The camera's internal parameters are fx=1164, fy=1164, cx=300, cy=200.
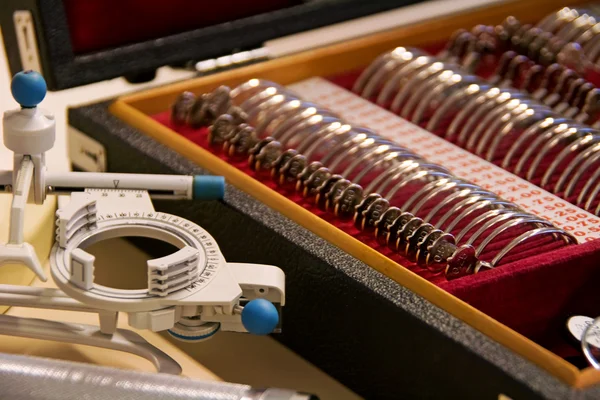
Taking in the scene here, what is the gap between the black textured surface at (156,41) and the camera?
3.90 feet

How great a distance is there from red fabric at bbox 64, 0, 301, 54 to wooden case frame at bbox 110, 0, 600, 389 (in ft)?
0.23

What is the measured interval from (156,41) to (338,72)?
9.2 inches

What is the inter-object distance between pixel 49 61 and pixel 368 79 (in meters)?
0.39

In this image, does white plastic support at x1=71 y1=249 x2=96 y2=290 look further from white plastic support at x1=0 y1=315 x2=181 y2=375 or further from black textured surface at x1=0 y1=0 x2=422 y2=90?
black textured surface at x1=0 y1=0 x2=422 y2=90

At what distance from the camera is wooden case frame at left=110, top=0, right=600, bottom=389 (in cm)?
86

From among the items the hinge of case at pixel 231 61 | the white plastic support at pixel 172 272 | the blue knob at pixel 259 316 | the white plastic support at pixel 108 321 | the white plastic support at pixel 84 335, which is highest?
the white plastic support at pixel 172 272

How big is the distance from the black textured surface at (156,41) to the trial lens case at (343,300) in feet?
0.04

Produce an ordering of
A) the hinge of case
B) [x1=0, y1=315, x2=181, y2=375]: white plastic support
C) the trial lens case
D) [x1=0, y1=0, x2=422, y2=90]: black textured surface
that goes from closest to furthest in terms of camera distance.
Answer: the trial lens case, [x1=0, y1=315, x2=181, y2=375]: white plastic support, [x1=0, y1=0, x2=422, y2=90]: black textured surface, the hinge of case

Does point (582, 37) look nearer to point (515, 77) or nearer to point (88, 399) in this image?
point (515, 77)

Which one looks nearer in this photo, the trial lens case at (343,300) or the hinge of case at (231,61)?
the trial lens case at (343,300)

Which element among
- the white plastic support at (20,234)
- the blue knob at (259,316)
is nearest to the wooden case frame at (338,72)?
the blue knob at (259,316)

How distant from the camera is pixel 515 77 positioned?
4.62 feet

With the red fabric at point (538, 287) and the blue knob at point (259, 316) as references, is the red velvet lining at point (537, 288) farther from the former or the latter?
the blue knob at point (259, 316)

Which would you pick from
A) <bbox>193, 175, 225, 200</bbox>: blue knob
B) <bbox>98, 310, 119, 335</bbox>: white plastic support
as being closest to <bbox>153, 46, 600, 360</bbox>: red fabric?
<bbox>193, 175, 225, 200</bbox>: blue knob
